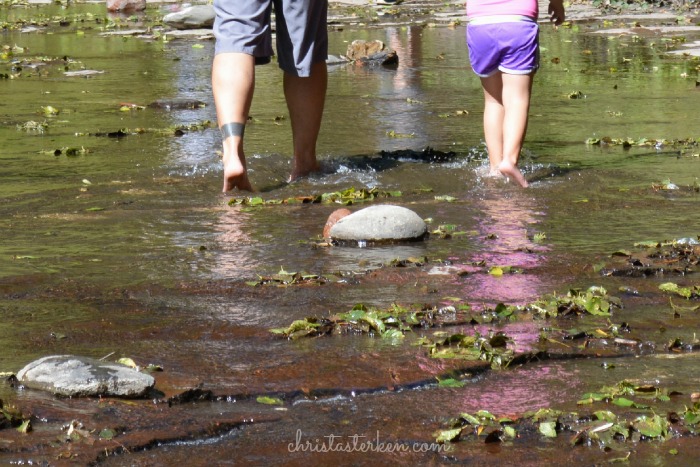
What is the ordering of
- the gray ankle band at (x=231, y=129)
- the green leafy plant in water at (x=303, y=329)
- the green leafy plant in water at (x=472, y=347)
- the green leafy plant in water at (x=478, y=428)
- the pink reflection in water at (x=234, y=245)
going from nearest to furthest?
the green leafy plant in water at (x=478, y=428) → the green leafy plant in water at (x=472, y=347) → the green leafy plant in water at (x=303, y=329) → the pink reflection in water at (x=234, y=245) → the gray ankle band at (x=231, y=129)

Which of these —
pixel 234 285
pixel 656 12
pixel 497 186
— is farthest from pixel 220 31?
pixel 656 12

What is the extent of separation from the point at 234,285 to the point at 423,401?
115 centimetres

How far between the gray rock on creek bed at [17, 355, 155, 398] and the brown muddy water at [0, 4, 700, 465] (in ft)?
0.09

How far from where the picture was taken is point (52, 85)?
9258 millimetres

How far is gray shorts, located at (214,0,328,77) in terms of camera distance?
5430mm

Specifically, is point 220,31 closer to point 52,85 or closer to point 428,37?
point 52,85

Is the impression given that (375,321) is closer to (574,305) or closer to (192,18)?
(574,305)

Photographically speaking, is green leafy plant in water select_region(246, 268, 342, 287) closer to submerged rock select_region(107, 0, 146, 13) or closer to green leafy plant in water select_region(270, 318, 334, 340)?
green leafy plant in water select_region(270, 318, 334, 340)

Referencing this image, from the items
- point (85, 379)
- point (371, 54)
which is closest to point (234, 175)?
point (85, 379)

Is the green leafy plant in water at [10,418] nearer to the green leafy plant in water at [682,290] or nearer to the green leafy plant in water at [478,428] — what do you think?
the green leafy plant in water at [478,428]

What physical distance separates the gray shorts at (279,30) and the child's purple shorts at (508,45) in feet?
2.49

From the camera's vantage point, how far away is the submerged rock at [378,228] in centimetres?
442

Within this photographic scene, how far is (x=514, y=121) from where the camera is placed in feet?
18.4

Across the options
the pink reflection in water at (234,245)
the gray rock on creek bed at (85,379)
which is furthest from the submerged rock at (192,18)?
the gray rock on creek bed at (85,379)
